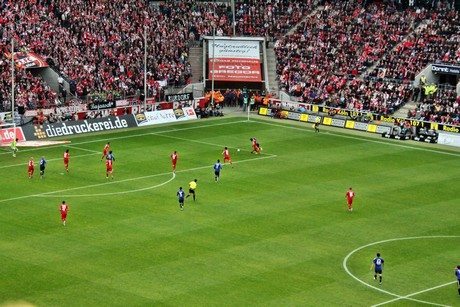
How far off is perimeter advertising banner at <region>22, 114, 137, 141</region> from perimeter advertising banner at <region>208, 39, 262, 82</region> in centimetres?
2020

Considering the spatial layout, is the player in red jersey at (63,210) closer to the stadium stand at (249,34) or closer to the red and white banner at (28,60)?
the stadium stand at (249,34)

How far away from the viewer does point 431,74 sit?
98.2 meters

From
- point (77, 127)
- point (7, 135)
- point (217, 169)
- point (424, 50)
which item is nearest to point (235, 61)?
point (424, 50)

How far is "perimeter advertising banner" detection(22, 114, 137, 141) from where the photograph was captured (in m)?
81.4

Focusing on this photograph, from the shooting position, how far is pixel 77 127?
84625 millimetres

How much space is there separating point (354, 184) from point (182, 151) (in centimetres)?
1677

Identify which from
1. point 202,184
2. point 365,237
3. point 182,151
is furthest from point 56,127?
point 365,237

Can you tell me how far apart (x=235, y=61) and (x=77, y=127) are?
2845cm

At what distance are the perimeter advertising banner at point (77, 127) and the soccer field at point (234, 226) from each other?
296cm

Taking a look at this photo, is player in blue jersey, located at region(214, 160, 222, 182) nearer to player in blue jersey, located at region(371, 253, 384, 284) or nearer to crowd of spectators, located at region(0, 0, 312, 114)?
player in blue jersey, located at region(371, 253, 384, 284)

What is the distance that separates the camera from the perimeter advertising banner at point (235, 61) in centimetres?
10694

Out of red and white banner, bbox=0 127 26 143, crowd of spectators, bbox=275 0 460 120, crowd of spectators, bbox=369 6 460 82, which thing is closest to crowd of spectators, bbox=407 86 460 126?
crowd of spectators, bbox=275 0 460 120

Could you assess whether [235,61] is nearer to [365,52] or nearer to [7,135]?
[365,52]

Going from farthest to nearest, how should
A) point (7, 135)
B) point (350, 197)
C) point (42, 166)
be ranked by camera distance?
point (7, 135), point (42, 166), point (350, 197)
